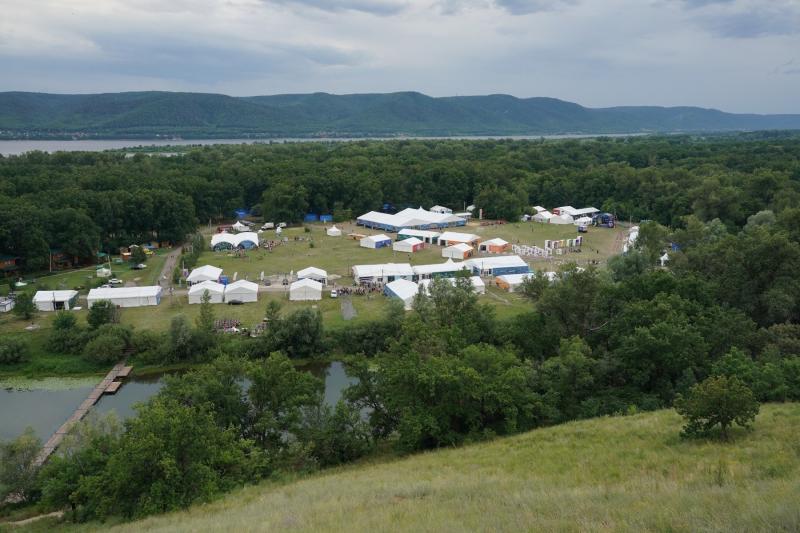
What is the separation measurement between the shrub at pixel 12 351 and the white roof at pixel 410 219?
31.7 m

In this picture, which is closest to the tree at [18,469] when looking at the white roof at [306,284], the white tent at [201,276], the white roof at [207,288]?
the white roof at [207,288]

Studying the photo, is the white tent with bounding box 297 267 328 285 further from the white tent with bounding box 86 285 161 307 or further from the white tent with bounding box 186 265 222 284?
the white tent with bounding box 86 285 161 307

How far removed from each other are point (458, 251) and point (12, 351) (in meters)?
27.6

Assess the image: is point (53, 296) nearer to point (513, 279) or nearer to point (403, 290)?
point (403, 290)

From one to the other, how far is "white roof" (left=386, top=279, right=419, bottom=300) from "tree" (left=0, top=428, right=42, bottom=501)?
1921 centimetres

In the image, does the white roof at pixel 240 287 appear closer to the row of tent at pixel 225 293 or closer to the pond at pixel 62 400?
the row of tent at pixel 225 293

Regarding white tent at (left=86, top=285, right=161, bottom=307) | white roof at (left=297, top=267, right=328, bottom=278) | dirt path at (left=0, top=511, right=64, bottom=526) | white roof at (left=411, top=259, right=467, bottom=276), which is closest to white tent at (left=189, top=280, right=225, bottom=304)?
white tent at (left=86, top=285, right=161, bottom=307)

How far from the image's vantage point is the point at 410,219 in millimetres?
51281

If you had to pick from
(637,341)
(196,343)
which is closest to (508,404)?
(637,341)

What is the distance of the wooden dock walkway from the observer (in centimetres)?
1775

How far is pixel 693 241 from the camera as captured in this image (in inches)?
1521

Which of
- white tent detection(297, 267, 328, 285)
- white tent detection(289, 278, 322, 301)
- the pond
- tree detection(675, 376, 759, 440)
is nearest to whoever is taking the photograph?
tree detection(675, 376, 759, 440)

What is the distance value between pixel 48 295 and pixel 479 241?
97.9 ft

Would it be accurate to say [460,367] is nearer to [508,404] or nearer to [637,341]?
[508,404]
